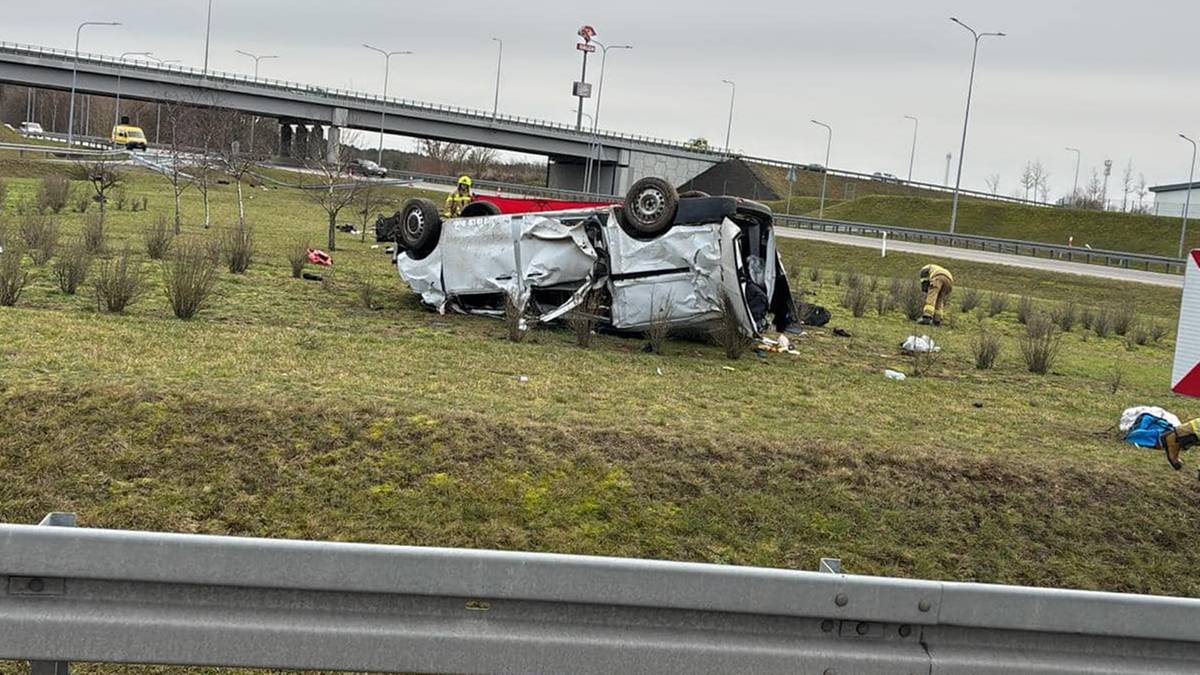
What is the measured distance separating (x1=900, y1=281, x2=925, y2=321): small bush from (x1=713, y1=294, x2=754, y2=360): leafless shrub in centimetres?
905

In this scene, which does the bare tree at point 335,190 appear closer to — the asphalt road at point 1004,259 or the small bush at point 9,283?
the small bush at point 9,283

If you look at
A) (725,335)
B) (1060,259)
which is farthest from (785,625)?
(1060,259)

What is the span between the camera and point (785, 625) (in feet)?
11.1

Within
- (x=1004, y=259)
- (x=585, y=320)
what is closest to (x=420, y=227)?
(x=585, y=320)

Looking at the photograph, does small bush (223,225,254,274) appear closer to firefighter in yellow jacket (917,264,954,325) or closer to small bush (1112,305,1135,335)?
firefighter in yellow jacket (917,264,954,325)

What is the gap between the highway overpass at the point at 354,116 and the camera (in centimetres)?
7400

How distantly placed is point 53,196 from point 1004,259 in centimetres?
3381

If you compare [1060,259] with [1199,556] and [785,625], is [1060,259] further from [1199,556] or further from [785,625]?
[785,625]

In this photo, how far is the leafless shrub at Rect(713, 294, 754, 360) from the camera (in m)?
12.9

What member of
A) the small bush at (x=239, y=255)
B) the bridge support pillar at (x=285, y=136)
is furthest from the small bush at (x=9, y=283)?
the bridge support pillar at (x=285, y=136)

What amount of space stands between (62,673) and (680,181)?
9298cm

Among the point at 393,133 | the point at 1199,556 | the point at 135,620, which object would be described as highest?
the point at 393,133

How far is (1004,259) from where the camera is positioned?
157 feet

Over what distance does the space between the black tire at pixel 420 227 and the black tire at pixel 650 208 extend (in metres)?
2.67
